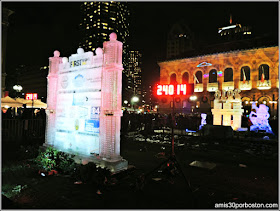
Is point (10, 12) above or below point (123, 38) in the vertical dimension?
below

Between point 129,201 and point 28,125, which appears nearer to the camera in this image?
point 129,201

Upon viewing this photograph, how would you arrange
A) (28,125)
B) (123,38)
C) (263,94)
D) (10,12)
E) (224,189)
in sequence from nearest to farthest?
(224,189) < (28,125) < (10,12) < (263,94) < (123,38)

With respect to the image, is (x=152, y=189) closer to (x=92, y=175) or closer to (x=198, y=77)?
(x=92, y=175)

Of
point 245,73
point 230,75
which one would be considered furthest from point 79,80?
point 245,73

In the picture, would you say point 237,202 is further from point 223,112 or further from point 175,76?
point 175,76

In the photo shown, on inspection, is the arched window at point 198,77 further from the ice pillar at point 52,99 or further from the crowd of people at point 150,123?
the ice pillar at point 52,99

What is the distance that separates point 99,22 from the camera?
76.6m

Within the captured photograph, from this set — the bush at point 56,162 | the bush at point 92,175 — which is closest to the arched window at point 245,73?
the bush at point 92,175

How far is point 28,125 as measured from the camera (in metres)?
11.0

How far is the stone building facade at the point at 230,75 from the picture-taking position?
2852 centimetres

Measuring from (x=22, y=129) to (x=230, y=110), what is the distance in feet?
53.6

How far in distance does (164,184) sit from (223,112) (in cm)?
1368

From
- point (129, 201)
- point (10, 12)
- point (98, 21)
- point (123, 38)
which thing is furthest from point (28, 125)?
point (98, 21)

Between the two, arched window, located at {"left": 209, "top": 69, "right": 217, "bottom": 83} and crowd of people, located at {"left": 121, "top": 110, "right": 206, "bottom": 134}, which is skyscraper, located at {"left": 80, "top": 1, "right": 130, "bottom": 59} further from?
crowd of people, located at {"left": 121, "top": 110, "right": 206, "bottom": 134}
